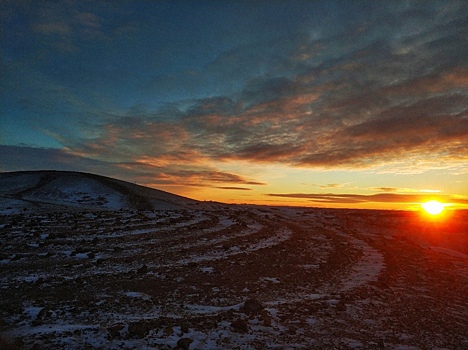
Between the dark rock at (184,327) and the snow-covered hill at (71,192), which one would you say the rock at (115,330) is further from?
the snow-covered hill at (71,192)

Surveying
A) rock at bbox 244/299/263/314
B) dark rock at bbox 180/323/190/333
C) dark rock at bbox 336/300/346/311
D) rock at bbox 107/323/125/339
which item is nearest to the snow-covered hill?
rock at bbox 107/323/125/339

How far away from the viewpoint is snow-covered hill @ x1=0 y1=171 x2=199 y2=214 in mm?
43875

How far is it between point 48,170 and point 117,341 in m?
62.6

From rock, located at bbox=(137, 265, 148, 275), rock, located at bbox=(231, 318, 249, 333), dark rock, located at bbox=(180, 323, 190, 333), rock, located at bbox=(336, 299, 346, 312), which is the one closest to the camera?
dark rock, located at bbox=(180, 323, 190, 333)

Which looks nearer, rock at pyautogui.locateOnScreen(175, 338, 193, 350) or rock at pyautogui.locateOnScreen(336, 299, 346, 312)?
rock at pyautogui.locateOnScreen(175, 338, 193, 350)

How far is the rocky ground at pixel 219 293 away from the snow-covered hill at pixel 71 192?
2218 centimetres

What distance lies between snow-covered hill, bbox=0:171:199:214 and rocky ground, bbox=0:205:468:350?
22.2 meters

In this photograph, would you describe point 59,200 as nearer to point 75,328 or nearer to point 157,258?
point 157,258

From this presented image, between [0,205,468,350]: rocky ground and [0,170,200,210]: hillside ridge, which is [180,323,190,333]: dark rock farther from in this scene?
[0,170,200,210]: hillside ridge

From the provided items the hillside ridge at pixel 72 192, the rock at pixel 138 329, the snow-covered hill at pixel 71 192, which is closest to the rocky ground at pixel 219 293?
the rock at pixel 138 329

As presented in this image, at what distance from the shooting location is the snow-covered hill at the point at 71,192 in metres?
43.9

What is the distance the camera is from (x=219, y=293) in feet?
38.7

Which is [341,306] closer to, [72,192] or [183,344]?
[183,344]

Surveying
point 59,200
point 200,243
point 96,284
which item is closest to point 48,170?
point 59,200
